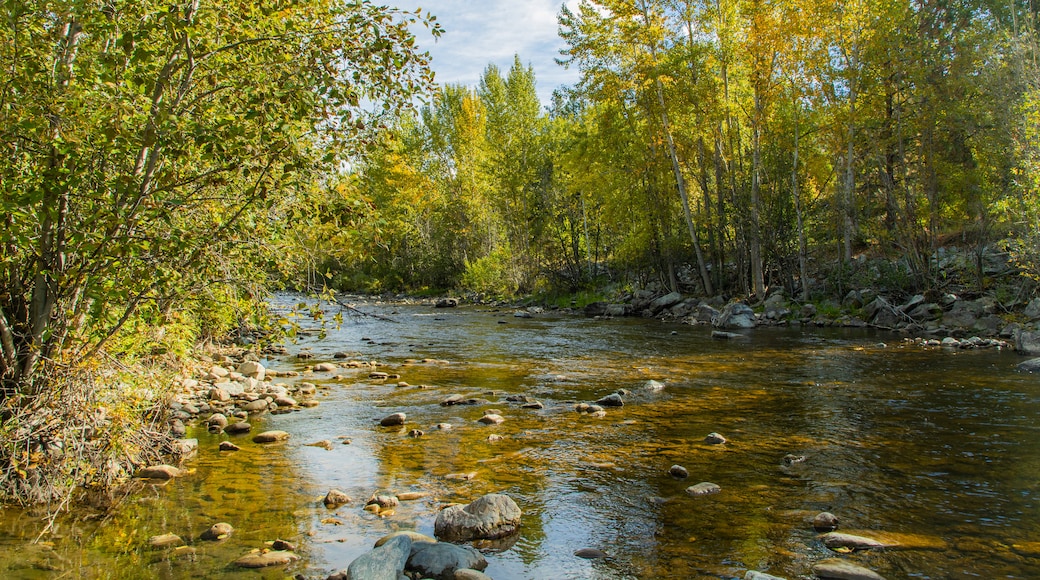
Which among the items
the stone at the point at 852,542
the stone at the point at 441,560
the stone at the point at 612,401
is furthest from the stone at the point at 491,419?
the stone at the point at 852,542

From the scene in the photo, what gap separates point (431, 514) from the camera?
21.1 ft

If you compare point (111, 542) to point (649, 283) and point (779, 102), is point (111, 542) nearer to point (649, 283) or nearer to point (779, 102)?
point (779, 102)

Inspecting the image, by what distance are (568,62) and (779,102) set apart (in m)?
8.83

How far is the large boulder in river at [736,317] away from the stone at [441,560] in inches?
776

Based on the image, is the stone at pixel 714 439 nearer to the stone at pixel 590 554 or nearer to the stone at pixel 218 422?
the stone at pixel 590 554

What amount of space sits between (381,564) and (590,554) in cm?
176

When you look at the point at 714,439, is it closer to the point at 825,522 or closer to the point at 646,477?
the point at 646,477

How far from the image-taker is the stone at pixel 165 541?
221 inches

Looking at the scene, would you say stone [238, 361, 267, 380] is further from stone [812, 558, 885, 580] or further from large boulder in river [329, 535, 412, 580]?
stone [812, 558, 885, 580]

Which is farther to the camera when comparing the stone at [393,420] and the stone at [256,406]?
the stone at [256,406]

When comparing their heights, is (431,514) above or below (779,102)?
below

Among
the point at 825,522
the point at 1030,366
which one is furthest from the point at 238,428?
the point at 1030,366

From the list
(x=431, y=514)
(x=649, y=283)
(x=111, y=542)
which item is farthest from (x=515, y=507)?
(x=649, y=283)

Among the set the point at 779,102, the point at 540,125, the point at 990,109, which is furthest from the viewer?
the point at 540,125
